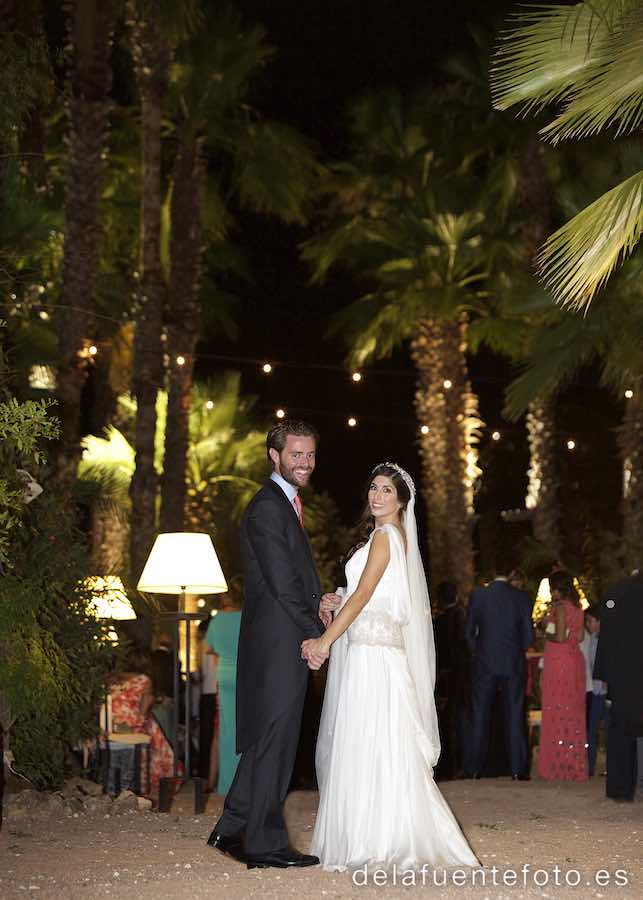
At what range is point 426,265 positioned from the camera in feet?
78.1

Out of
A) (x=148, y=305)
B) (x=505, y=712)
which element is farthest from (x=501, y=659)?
(x=148, y=305)

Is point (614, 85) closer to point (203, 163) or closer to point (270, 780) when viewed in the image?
point (270, 780)

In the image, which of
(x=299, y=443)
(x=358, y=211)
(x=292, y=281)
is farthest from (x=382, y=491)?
(x=292, y=281)

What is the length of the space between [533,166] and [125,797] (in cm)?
1594

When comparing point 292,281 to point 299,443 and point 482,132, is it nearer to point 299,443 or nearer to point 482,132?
point 482,132

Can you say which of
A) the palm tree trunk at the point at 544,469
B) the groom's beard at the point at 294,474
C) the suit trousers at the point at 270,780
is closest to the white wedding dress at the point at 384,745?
the suit trousers at the point at 270,780

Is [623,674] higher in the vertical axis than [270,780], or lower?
higher

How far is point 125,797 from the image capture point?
9.39 m

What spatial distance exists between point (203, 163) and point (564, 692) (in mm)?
10759

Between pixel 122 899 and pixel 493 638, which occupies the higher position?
pixel 493 638

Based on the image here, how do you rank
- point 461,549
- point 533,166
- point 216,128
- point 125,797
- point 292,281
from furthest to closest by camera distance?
point 292,281 → point 461,549 → point 533,166 → point 216,128 → point 125,797

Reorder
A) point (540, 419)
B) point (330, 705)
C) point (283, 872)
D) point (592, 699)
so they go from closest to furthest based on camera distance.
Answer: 1. point (283, 872)
2. point (330, 705)
3. point (592, 699)
4. point (540, 419)

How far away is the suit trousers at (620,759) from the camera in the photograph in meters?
10.3

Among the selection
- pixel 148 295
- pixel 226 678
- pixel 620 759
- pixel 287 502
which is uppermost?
pixel 148 295
